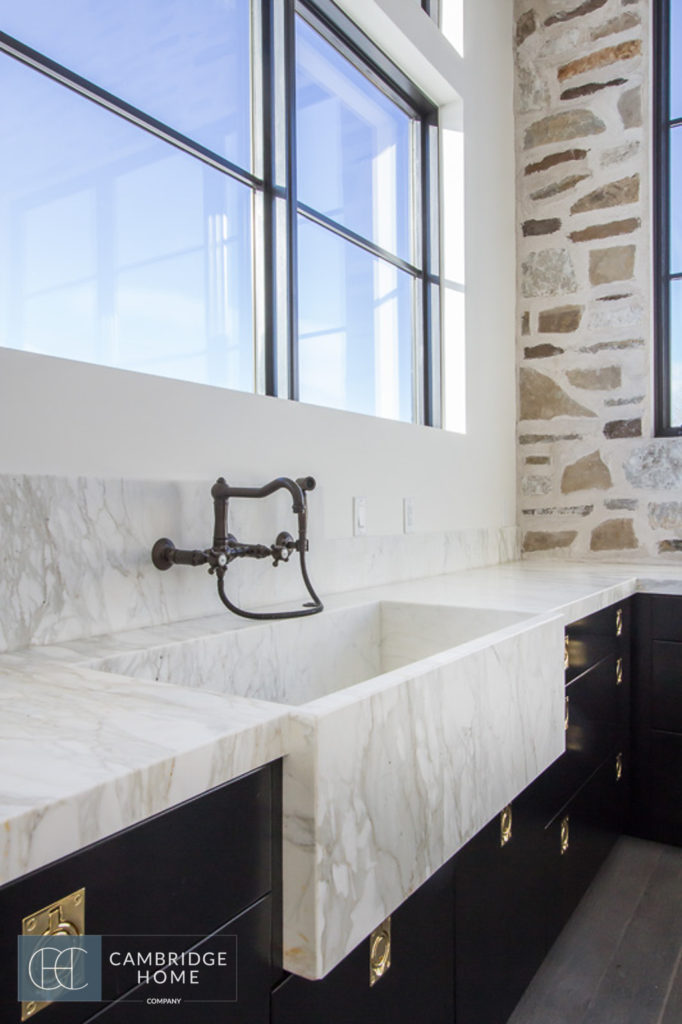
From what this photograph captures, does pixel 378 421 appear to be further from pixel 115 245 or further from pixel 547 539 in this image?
pixel 547 539

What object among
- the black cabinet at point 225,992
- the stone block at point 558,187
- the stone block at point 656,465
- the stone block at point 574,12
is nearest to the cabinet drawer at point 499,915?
the black cabinet at point 225,992

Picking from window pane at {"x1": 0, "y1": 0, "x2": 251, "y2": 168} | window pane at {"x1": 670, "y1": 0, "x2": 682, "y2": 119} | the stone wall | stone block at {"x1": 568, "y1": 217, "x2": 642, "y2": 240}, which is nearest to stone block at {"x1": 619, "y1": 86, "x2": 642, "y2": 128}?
the stone wall

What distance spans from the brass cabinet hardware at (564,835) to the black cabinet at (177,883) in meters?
1.11

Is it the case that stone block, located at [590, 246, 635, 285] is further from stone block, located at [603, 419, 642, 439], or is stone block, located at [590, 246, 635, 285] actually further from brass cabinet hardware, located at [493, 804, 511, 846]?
brass cabinet hardware, located at [493, 804, 511, 846]

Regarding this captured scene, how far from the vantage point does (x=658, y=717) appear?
217 cm

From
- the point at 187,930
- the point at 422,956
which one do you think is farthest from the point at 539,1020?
the point at 187,930

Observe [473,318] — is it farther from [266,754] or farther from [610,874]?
[266,754]

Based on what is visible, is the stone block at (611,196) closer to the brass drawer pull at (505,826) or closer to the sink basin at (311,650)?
the sink basin at (311,650)

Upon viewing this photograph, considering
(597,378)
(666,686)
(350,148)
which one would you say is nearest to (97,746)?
(666,686)

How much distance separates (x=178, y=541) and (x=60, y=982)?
2.92 ft

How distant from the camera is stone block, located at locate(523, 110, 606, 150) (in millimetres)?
2902

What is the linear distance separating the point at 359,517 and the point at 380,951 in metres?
1.17

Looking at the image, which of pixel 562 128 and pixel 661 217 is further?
pixel 562 128

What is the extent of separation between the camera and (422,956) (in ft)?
3.38
